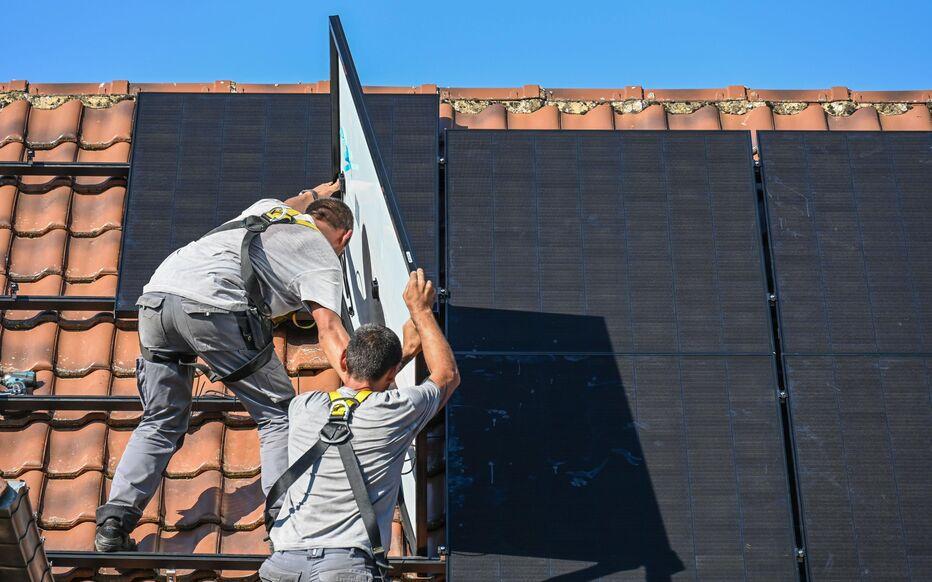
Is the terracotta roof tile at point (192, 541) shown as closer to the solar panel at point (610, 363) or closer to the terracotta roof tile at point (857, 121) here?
the solar panel at point (610, 363)

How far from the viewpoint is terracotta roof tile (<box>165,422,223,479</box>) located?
19.7ft

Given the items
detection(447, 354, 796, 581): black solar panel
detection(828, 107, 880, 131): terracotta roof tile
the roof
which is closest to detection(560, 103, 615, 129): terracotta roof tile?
the roof

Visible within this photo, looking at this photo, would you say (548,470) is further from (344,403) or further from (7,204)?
(7,204)

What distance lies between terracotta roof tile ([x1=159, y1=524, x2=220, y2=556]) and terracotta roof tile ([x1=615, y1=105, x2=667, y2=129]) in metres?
3.59

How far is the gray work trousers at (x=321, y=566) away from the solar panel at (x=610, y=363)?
130 centimetres

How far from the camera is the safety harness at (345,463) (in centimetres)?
443

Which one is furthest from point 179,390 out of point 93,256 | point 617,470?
point 617,470

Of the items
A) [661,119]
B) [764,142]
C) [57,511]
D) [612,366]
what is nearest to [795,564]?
[612,366]

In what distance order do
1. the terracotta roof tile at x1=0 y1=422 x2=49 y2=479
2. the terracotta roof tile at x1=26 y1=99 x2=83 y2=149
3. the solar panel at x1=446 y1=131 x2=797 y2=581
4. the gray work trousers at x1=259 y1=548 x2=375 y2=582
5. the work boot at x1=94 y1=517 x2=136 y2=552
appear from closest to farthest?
the gray work trousers at x1=259 y1=548 x2=375 y2=582 → the work boot at x1=94 y1=517 x2=136 y2=552 → the solar panel at x1=446 y1=131 x2=797 y2=581 → the terracotta roof tile at x1=0 y1=422 x2=49 y2=479 → the terracotta roof tile at x1=26 y1=99 x2=83 y2=149

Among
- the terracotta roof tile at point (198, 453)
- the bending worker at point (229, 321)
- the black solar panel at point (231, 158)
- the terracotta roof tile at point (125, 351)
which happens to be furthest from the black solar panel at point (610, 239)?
the terracotta roof tile at point (125, 351)

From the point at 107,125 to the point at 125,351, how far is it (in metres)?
1.82

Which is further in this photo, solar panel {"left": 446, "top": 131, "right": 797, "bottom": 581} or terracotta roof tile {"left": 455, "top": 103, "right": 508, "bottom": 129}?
terracotta roof tile {"left": 455, "top": 103, "right": 508, "bottom": 129}

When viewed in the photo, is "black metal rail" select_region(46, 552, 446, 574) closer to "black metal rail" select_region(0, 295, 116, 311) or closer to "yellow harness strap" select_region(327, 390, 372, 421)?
"yellow harness strap" select_region(327, 390, 372, 421)

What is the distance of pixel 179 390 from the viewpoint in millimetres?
5586
